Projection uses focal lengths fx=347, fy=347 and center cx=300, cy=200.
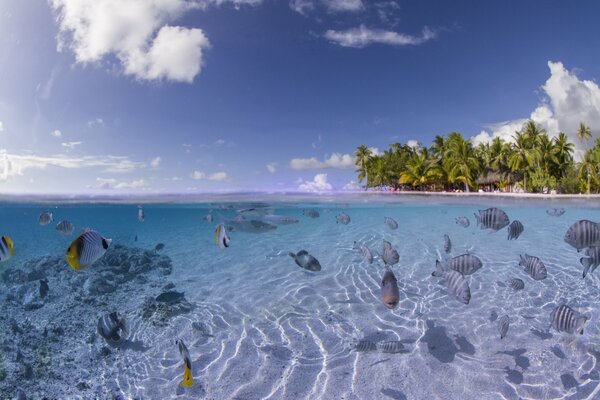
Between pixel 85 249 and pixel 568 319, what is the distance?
5.06 metres

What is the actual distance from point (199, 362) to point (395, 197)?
29.2m

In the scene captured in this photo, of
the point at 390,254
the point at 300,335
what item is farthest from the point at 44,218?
the point at 390,254

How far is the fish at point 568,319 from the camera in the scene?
3.86 meters

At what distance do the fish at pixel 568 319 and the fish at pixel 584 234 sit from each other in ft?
4.26

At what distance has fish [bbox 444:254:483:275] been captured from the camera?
15.0ft

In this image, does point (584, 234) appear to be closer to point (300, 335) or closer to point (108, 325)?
point (300, 335)

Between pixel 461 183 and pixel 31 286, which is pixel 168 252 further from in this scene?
pixel 461 183

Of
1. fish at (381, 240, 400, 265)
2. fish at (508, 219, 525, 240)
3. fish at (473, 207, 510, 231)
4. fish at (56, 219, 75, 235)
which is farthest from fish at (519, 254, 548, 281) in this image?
fish at (56, 219, 75, 235)

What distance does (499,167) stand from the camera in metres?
55.7

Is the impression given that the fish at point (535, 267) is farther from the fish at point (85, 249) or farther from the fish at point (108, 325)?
the fish at point (108, 325)

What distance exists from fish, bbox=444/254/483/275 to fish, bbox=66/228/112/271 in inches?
164

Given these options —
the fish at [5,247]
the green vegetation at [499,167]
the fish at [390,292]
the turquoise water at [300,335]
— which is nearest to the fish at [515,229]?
the turquoise water at [300,335]

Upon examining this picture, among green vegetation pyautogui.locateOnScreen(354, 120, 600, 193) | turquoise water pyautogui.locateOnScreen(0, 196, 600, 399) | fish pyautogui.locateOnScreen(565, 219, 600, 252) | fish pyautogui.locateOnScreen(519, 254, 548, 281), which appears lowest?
turquoise water pyautogui.locateOnScreen(0, 196, 600, 399)

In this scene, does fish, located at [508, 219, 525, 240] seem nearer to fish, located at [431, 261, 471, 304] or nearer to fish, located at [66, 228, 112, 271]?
fish, located at [431, 261, 471, 304]
